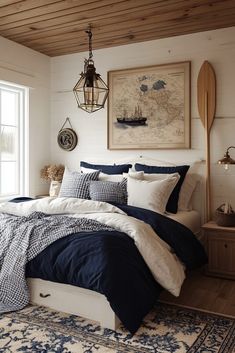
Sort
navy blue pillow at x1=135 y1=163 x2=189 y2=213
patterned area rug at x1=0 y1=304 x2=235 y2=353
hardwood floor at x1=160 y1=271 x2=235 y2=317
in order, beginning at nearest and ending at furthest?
patterned area rug at x1=0 y1=304 x2=235 y2=353 → hardwood floor at x1=160 y1=271 x2=235 y2=317 → navy blue pillow at x1=135 y1=163 x2=189 y2=213

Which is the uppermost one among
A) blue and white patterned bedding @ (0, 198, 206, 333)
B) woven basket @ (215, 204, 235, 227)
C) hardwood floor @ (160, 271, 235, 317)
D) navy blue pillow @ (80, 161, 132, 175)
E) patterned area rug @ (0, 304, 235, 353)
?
navy blue pillow @ (80, 161, 132, 175)

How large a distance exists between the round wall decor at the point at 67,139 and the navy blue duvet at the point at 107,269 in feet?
7.44

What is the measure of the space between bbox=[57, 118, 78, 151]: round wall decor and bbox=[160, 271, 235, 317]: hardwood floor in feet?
7.28

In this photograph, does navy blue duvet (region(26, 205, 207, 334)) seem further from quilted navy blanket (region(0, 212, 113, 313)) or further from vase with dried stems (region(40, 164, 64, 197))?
vase with dried stems (region(40, 164, 64, 197))

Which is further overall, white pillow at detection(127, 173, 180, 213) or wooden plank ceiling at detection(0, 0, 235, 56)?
white pillow at detection(127, 173, 180, 213)

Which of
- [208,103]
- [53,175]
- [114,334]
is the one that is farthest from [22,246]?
[208,103]

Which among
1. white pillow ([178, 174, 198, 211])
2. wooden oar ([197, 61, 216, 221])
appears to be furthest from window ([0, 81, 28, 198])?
wooden oar ([197, 61, 216, 221])

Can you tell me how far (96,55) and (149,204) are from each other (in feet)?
7.10

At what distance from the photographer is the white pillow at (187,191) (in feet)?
11.9

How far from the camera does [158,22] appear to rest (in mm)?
3422

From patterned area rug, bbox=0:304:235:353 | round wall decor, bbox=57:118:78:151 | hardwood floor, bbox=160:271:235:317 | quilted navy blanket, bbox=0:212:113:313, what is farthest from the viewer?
round wall decor, bbox=57:118:78:151

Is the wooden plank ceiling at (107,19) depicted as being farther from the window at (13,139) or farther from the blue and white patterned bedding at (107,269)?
the blue and white patterned bedding at (107,269)

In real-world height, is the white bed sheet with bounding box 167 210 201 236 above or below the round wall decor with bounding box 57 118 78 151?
below

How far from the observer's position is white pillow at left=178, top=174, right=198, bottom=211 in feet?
11.9
